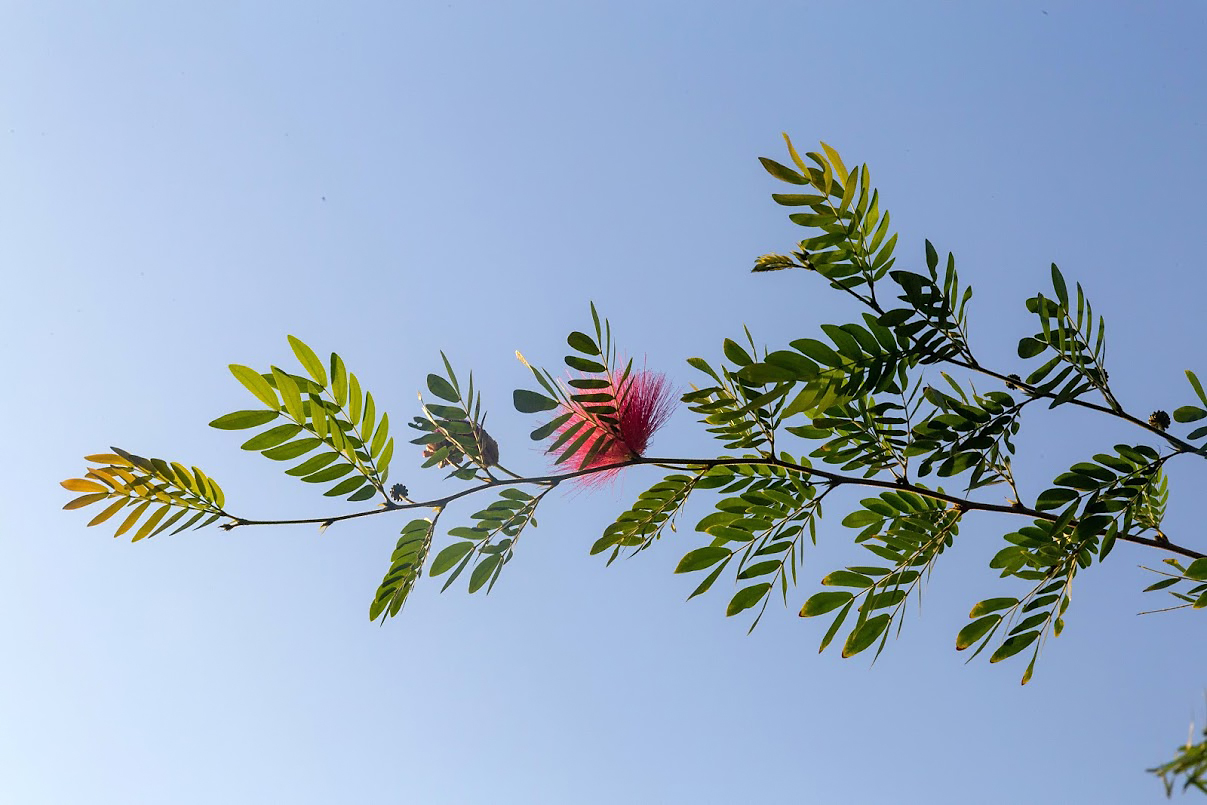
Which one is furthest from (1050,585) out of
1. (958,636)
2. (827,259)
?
(827,259)

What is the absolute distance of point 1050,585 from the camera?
1.57 metres

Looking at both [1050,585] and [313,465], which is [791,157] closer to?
[1050,585]

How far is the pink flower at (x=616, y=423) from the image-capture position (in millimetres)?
1637

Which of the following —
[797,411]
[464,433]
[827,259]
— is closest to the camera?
[797,411]

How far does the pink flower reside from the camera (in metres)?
1.64

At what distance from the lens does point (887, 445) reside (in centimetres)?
168

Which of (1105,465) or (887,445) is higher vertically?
(887,445)

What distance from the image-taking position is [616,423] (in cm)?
166

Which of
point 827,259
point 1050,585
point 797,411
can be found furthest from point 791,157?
point 1050,585

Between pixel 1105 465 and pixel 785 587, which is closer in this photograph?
pixel 1105 465

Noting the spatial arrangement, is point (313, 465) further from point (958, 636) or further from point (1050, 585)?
point (1050, 585)

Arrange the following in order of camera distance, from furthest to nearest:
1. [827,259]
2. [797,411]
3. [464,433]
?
[464,433] < [827,259] < [797,411]

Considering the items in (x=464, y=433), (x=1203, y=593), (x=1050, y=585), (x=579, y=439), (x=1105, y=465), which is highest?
(x=464, y=433)

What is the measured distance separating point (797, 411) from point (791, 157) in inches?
15.9
